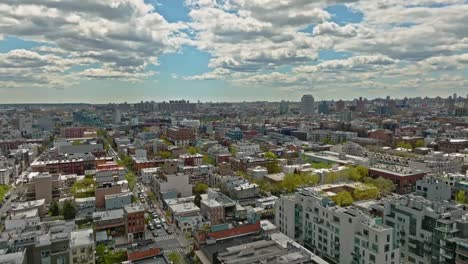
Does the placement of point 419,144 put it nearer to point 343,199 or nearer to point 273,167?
point 273,167

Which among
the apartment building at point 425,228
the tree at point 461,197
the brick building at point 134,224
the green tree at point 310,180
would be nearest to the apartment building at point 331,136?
the green tree at point 310,180

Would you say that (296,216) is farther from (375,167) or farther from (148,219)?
(375,167)

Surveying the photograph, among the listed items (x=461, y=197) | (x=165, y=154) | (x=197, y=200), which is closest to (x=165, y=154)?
(x=165, y=154)

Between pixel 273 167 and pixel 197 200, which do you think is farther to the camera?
pixel 273 167

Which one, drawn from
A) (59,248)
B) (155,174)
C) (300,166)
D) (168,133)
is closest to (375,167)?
(300,166)

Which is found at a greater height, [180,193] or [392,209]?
[392,209]
